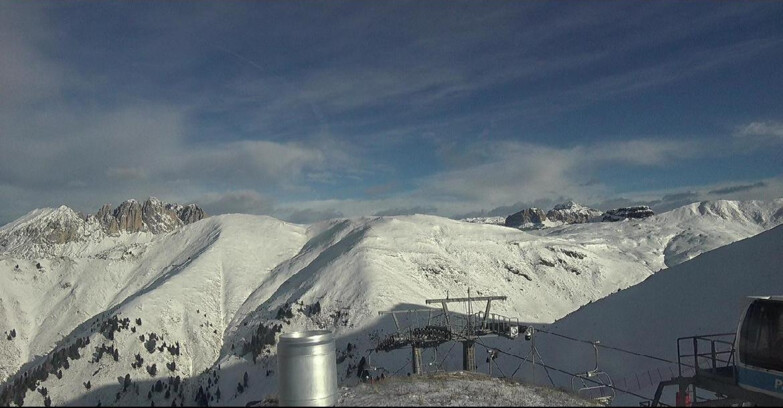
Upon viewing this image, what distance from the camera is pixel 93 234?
185500 millimetres

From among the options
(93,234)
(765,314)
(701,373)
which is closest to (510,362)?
(701,373)

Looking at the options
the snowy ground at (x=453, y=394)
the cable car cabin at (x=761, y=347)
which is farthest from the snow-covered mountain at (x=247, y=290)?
the cable car cabin at (x=761, y=347)

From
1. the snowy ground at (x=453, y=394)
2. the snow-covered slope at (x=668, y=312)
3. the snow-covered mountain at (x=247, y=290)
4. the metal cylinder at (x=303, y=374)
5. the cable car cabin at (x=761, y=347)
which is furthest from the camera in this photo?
the snow-covered mountain at (x=247, y=290)

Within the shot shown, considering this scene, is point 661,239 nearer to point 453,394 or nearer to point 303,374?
point 453,394

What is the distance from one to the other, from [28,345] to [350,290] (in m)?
83.2

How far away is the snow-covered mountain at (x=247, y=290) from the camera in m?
75.4

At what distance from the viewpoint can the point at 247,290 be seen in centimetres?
10950

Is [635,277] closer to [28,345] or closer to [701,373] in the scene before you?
[701,373]

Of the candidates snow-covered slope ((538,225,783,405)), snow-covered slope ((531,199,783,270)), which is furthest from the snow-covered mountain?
snow-covered slope ((538,225,783,405))

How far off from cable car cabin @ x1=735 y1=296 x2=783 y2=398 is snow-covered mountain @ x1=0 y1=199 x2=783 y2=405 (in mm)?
47578

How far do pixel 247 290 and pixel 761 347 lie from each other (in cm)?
10389

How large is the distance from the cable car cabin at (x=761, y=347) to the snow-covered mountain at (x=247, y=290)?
1873 inches

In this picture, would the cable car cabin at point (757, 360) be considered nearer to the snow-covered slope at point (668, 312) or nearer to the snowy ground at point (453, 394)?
the snowy ground at point (453, 394)

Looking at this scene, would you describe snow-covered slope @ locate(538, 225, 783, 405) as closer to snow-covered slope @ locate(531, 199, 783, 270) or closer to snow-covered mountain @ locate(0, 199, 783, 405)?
snow-covered mountain @ locate(0, 199, 783, 405)
